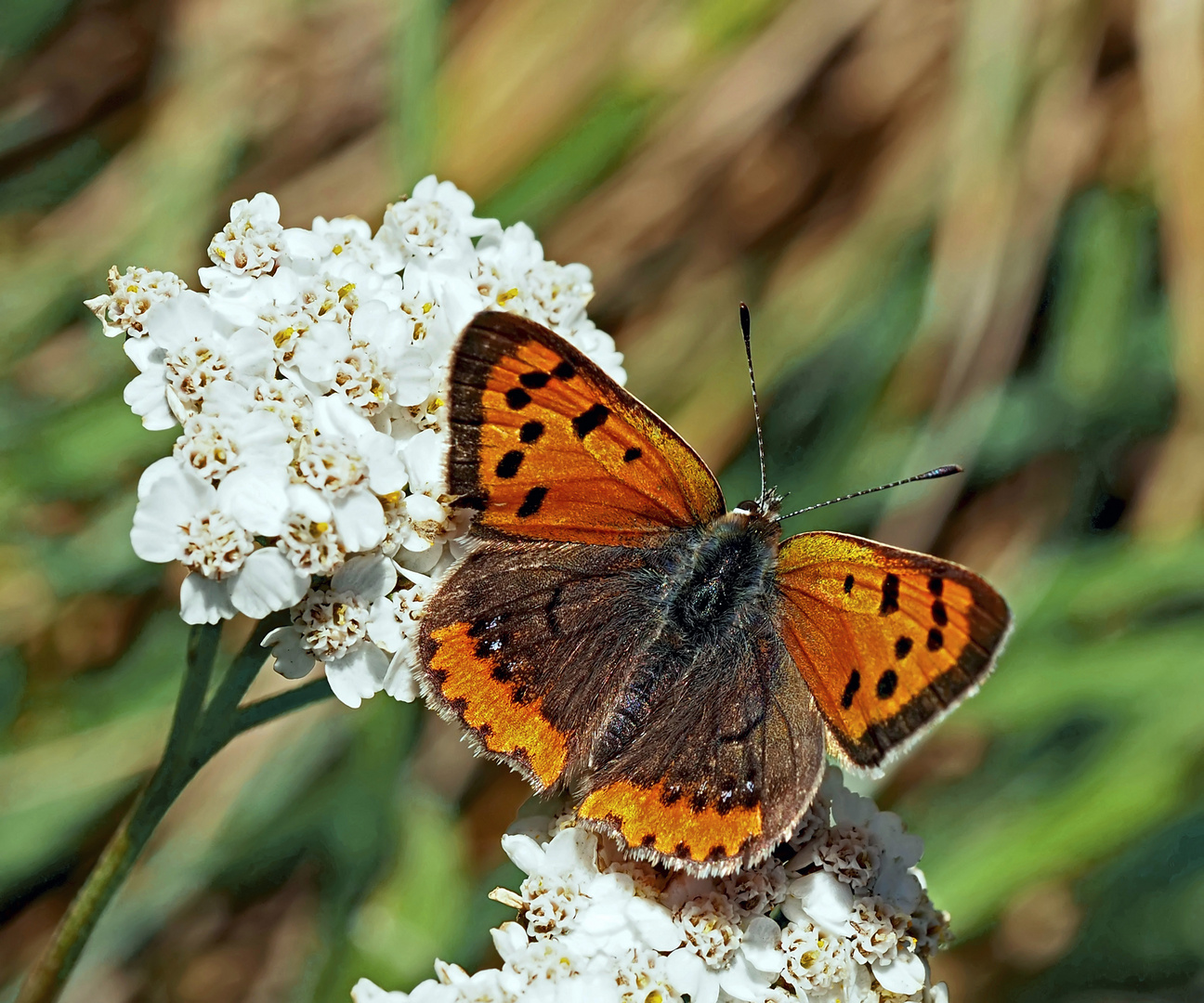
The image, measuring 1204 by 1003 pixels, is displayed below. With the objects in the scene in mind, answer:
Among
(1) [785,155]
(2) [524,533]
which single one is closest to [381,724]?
(2) [524,533]

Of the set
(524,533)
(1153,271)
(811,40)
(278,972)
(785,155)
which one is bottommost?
(1153,271)

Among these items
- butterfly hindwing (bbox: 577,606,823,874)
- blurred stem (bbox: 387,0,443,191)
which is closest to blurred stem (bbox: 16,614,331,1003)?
butterfly hindwing (bbox: 577,606,823,874)

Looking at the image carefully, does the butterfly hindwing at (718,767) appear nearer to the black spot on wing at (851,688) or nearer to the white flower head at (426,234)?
the black spot on wing at (851,688)

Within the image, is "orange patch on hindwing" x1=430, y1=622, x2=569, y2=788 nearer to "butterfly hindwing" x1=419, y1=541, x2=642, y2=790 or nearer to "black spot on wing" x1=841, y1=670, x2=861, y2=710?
"butterfly hindwing" x1=419, y1=541, x2=642, y2=790

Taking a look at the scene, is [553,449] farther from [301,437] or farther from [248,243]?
[248,243]

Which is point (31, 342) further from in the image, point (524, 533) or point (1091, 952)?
point (1091, 952)

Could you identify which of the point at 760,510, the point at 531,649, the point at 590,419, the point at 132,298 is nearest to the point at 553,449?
the point at 590,419

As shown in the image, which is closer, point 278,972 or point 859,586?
point 859,586
